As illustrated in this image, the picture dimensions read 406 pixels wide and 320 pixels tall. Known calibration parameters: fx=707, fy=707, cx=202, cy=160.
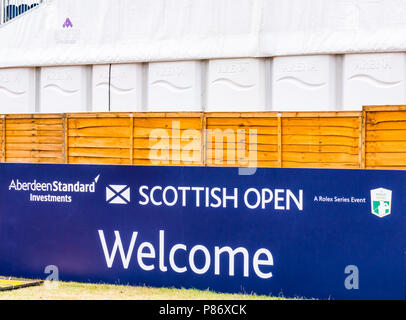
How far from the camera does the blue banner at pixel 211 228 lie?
7273mm

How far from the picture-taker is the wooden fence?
8.05m

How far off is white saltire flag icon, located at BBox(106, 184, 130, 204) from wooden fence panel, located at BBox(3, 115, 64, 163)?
4.02 feet

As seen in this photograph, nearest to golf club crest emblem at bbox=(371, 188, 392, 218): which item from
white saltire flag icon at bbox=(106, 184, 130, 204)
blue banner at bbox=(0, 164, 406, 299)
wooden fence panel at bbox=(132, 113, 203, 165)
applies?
blue banner at bbox=(0, 164, 406, 299)

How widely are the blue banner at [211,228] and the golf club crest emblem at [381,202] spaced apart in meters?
0.01

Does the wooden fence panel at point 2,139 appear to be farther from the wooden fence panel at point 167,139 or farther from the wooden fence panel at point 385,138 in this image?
the wooden fence panel at point 385,138

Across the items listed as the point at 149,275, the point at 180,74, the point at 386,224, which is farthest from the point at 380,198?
the point at 180,74

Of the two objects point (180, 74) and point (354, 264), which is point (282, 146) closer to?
point (354, 264)

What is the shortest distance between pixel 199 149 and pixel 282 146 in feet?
3.26

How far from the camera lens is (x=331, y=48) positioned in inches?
684

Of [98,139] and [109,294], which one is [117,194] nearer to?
[98,139]

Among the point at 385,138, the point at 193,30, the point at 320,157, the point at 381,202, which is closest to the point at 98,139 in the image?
the point at 320,157

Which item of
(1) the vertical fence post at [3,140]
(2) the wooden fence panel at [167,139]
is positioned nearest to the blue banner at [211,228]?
(2) the wooden fence panel at [167,139]

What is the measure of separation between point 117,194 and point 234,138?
155 cm
